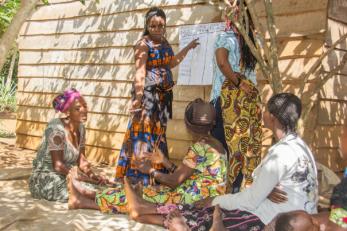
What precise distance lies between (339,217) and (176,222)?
1.04m

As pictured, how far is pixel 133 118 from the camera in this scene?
4414mm

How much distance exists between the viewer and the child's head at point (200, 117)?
3.33 metres

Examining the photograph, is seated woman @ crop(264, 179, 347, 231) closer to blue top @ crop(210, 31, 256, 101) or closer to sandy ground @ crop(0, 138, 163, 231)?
sandy ground @ crop(0, 138, 163, 231)

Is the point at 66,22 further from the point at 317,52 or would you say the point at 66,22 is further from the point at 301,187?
the point at 301,187

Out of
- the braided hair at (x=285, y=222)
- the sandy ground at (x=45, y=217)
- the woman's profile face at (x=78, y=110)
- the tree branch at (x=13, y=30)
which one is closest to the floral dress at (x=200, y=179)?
the sandy ground at (x=45, y=217)

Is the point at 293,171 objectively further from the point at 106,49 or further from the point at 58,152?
the point at 106,49

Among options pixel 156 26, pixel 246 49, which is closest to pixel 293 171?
pixel 246 49

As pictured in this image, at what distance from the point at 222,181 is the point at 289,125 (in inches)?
33.9

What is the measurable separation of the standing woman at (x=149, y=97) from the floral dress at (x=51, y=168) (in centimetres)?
56

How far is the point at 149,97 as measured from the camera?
4488 millimetres

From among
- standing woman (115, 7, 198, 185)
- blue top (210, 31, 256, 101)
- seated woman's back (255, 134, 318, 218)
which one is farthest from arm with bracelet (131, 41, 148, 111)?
seated woman's back (255, 134, 318, 218)

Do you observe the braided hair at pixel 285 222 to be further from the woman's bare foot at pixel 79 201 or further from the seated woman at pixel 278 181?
the woman's bare foot at pixel 79 201

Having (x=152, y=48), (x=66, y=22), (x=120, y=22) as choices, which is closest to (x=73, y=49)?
(x=66, y=22)

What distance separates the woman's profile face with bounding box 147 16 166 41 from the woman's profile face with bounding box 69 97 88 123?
2.99 feet
